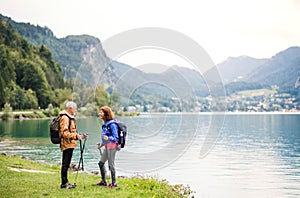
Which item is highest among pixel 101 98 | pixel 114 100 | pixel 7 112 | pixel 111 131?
pixel 101 98

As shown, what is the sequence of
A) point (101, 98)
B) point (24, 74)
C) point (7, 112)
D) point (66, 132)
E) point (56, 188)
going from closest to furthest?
1. point (66, 132)
2. point (56, 188)
3. point (7, 112)
4. point (24, 74)
5. point (101, 98)

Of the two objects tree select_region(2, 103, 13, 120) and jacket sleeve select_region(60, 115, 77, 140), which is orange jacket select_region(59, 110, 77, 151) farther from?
tree select_region(2, 103, 13, 120)

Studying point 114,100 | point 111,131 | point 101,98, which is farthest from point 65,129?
point 114,100

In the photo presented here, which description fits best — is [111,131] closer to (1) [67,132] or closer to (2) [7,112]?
(1) [67,132]

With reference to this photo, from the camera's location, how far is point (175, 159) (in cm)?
4072

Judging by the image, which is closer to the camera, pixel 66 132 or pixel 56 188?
pixel 66 132

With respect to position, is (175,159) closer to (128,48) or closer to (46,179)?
(128,48)

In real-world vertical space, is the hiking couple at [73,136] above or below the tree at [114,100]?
below

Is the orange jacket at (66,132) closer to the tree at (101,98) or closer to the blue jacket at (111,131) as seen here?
the blue jacket at (111,131)

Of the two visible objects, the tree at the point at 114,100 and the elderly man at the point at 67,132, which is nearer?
the elderly man at the point at 67,132

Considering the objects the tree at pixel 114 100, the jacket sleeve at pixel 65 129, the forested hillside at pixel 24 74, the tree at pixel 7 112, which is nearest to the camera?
the jacket sleeve at pixel 65 129

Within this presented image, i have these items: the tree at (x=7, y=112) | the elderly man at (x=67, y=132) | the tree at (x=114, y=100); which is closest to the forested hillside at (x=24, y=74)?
the tree at (x=7, y=112)

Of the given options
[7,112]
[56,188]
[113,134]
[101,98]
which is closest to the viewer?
[113,134]

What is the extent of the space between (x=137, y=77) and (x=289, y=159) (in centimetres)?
2205
